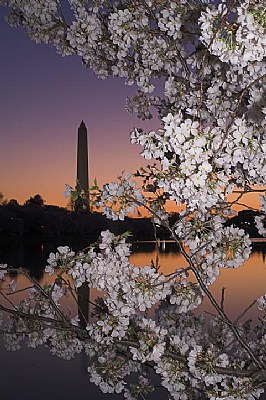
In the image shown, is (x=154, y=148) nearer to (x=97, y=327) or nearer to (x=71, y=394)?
(x=97, y=327)

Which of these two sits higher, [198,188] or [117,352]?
[198,188]

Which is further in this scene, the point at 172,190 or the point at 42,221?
the point at 42,221

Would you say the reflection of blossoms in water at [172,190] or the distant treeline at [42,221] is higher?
the distant treeline at [42,221]

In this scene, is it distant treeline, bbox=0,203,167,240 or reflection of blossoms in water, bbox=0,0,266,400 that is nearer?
reflection of blossoms in water, bbox=0,0,266,400

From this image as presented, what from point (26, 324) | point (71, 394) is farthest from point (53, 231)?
point (26, 324)

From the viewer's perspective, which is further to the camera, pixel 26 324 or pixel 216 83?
pixel 26 324

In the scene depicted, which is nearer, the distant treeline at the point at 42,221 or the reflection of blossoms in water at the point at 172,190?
the reflection of blossoms in water at the point at 172,190

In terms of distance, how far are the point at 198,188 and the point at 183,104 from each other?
627 mm

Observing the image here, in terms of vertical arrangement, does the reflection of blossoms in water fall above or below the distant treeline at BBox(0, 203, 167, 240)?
below

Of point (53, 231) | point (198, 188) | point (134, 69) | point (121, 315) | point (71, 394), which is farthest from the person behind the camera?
point (53, 231)

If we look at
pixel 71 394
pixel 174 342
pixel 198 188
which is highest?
pixel 198 188

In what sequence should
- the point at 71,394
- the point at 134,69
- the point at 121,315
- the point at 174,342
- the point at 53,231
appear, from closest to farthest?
the point at 121,315
the point at 174,342
the point at 134,69
the point at 71,394
the point at 53,231

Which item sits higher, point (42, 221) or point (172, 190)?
point (42, 221)

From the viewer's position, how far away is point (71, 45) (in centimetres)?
220
